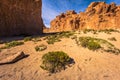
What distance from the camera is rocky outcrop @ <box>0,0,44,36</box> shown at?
63.1 feet

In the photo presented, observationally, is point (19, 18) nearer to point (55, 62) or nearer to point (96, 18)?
point (55, 62)

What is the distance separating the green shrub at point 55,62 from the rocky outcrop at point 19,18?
10.6 m

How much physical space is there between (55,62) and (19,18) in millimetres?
13260

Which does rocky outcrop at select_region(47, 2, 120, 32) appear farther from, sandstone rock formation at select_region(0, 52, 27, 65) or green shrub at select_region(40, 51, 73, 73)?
sandstone rock formation at select_region(0, 52, 27, 65)

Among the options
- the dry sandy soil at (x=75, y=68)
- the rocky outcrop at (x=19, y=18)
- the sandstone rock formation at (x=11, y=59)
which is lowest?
the dry sandy soil at (x=75, y=68)

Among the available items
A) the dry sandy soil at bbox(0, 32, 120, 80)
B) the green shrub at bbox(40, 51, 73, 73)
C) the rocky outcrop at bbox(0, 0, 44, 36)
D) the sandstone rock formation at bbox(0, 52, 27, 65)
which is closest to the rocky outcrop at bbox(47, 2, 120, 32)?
the rocky outcrop at bbox(0, 0, 44, 36)

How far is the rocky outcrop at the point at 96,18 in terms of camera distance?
51478 mm

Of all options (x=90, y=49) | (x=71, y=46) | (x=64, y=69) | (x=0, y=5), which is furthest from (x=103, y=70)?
(x=0, y=5)

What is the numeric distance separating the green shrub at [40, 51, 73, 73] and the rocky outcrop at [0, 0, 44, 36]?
34.7 ft

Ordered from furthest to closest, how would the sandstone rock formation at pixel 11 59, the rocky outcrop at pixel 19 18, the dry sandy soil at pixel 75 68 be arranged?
the rocky outcrop at pixel 19 18, the sandstone rock formation at pixel 11 59, the dry sandy soil at pixel 75 68

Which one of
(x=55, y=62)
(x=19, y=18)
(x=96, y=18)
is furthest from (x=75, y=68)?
(x=96, y=18)

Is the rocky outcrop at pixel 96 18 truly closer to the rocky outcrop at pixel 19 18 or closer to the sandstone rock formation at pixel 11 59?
the rocky outcrop at pixel 19 18

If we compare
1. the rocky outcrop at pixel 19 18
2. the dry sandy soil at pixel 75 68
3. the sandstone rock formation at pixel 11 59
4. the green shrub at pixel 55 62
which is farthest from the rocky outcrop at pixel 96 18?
the sandstone rock formation at pixel 11 59

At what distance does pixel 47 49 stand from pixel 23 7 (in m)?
11.8
